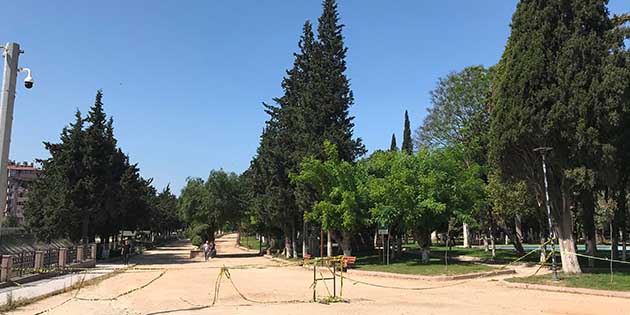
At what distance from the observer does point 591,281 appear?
60.5 feet

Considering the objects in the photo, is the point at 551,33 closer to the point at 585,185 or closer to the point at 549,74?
the point at 549,74

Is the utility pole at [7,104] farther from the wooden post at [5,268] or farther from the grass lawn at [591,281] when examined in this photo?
the grass lawn at [591,281]

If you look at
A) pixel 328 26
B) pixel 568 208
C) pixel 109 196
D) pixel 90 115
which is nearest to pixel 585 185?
pixel 568 208

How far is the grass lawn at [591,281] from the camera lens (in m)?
17.1

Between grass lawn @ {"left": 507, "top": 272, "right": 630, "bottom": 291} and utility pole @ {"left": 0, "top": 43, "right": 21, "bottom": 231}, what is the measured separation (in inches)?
694

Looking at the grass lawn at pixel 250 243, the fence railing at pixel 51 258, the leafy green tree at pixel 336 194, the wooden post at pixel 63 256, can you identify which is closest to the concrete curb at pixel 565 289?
the leafy green tree at pixel 336 194

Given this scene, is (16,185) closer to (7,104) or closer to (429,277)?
(429,277)

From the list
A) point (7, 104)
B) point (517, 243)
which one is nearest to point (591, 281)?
point (517, 243)

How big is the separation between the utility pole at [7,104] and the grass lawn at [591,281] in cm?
1762

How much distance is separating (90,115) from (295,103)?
1624 cm

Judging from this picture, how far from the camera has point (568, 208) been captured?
2188 cm

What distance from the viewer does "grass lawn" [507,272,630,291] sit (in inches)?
673

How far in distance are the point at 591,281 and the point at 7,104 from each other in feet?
63.2

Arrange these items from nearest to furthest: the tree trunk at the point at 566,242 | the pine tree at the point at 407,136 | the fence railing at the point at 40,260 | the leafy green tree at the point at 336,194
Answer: the fence railing at the point at 40,260 → the tree trunk at the point at 566,242 → the leafy green tree at the point at 336,194 → the pine tree at the point at 407,136
